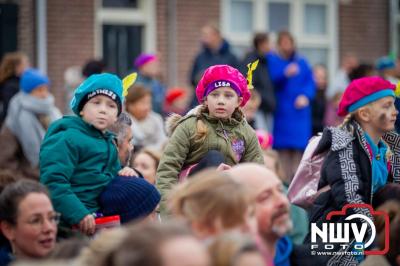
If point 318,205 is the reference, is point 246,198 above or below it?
above

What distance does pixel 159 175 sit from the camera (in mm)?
6746

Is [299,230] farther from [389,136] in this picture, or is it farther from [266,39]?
[266,39]

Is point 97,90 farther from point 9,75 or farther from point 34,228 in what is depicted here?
point 9,75

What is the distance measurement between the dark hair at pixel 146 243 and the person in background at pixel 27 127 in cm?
627

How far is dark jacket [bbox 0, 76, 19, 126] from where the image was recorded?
40.0 ft

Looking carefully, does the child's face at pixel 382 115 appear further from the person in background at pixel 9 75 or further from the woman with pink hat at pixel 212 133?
the person in background at pixel 9 75

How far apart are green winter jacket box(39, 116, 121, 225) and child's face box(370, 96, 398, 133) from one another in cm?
194

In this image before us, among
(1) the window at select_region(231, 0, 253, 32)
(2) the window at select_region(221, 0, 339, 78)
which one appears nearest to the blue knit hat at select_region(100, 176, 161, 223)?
(2) the window at select_region(221, 0, 339, 78)

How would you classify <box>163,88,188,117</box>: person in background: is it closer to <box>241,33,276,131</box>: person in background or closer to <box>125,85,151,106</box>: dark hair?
<box>241,33,276,131</box>: person in background

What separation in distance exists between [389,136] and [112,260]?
4.20 m

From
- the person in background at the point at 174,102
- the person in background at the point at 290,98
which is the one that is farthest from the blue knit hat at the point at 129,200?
the person in background at the point at 290,98

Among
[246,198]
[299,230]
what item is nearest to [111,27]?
[299,230]

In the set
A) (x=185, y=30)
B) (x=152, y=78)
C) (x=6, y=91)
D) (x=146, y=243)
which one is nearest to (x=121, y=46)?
(x=185, y=30)

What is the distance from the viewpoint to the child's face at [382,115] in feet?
23.8
